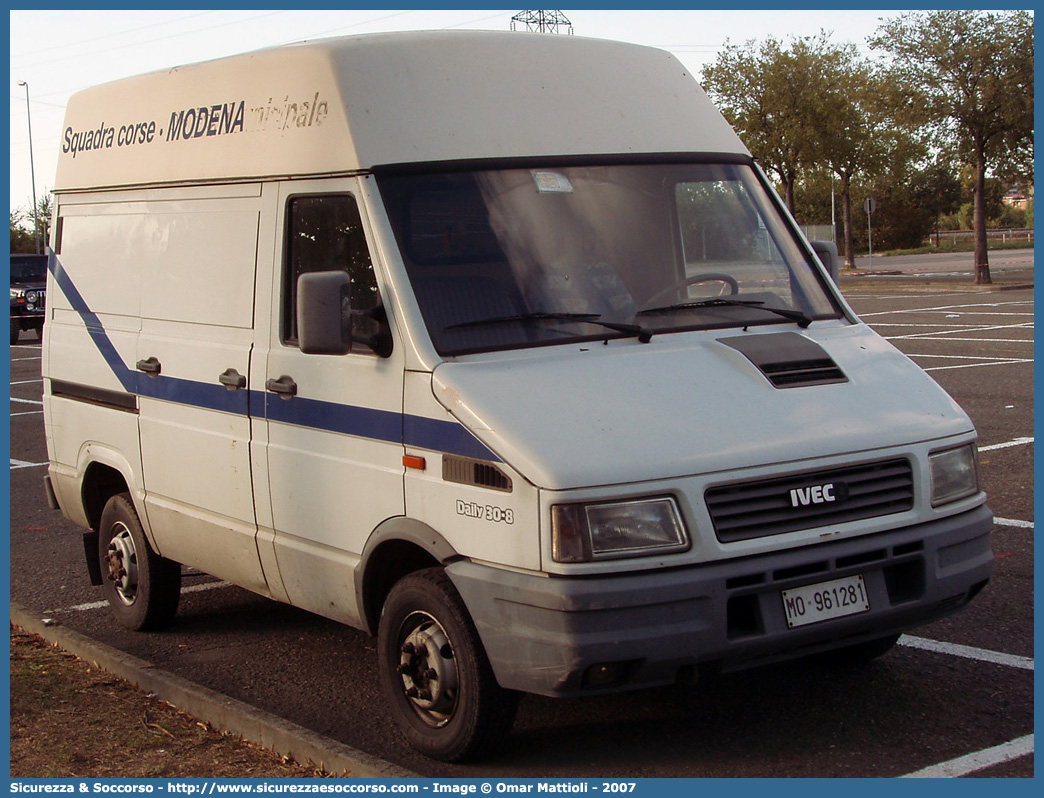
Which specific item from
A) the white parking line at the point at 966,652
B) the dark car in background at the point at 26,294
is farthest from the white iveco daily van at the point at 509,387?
the dark car in background at the point at 26,294

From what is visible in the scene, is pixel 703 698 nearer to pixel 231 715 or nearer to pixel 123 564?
pixel 231 715

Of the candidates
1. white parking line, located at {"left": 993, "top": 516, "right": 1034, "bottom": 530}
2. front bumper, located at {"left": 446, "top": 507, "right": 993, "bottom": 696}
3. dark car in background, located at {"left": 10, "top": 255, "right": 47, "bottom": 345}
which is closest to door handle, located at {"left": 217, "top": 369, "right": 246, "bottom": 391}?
front bumper, located at {"left": 446, "top": 507, "right": 993, "bottom": 696}

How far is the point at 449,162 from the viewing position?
17.5ft

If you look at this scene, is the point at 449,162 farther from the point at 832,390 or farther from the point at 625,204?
the point at 832,390

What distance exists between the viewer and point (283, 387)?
18.5 feet

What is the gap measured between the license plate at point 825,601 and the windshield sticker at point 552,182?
1916 millimetres

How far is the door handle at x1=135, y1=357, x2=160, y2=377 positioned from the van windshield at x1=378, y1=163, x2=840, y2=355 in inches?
76.7

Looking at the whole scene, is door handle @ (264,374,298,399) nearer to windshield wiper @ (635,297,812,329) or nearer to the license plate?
windshield wiper @ (635,297,812,329)

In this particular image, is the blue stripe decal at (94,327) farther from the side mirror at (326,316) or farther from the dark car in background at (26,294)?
the dark car in background at (26,294)

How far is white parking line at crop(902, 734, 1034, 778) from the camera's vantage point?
4.58 m

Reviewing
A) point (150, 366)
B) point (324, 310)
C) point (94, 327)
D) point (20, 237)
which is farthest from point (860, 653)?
point (20, 237)

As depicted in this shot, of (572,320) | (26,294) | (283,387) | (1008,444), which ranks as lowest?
(1008,444)

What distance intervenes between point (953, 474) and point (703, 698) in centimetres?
139

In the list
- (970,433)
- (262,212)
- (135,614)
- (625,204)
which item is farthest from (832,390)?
(135,614)
